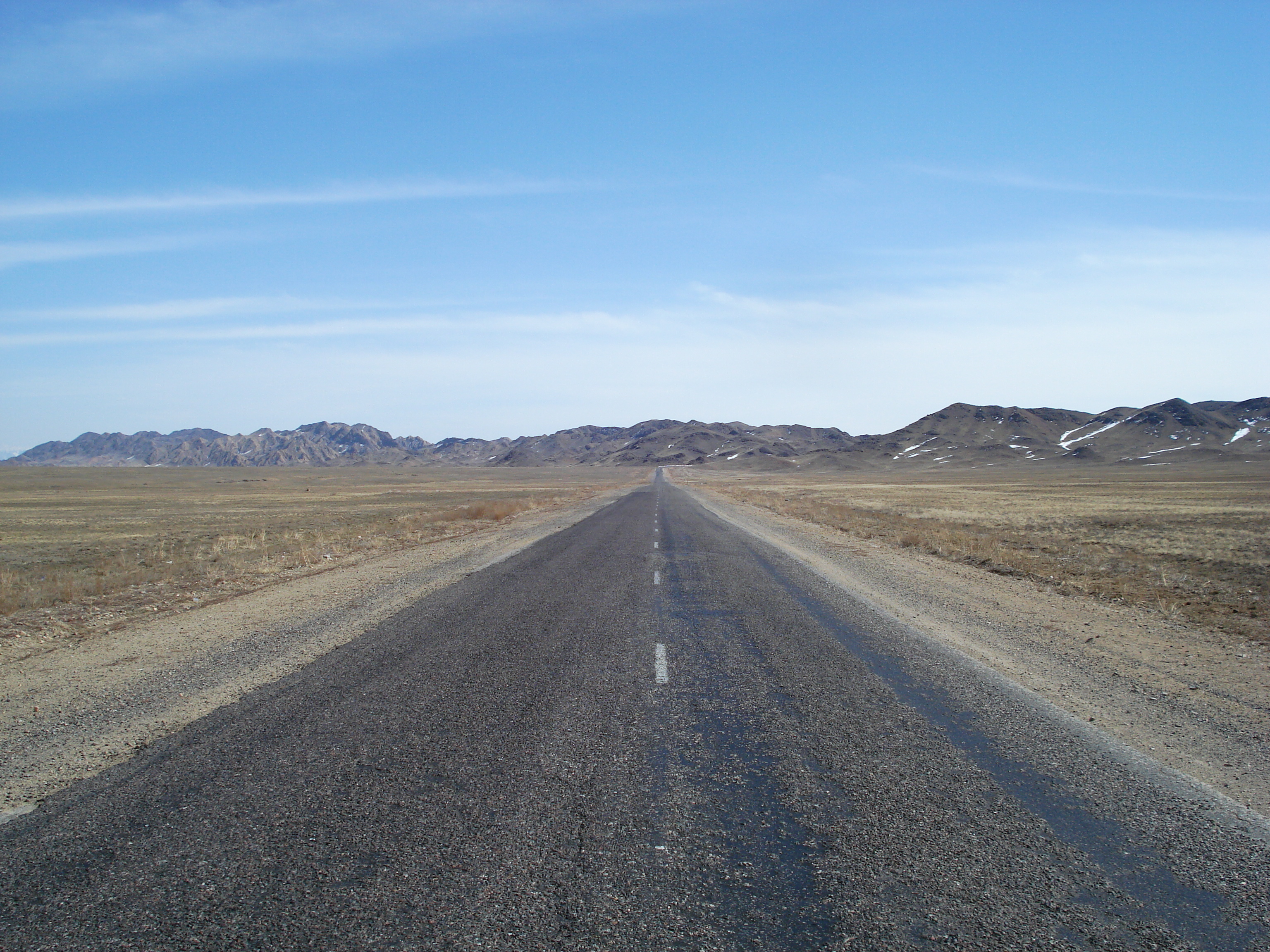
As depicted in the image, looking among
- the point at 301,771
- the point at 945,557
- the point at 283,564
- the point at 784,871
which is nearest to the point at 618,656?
the point at 301,771

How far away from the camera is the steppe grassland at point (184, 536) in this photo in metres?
14.1

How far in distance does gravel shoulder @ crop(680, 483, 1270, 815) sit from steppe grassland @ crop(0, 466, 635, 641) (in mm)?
13185

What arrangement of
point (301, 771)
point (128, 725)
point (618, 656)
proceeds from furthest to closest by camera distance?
point (618, 656), point (128, 725), point (301, 771)

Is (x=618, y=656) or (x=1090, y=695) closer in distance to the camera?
(x=1090, y=695)

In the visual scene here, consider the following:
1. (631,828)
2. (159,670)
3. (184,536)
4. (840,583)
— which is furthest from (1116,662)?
(184,536)

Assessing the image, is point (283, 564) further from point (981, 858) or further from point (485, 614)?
point (981, 858)

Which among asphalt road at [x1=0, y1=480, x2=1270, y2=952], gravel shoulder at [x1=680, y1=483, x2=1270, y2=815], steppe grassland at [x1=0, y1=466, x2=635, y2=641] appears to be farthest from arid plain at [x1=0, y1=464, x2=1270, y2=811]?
asphalt road at [x1=0, y1=480, x2=1270, y2=952]

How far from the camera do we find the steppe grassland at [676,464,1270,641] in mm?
15125

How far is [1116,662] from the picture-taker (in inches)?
368

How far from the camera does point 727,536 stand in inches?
989

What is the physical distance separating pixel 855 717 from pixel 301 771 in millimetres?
4696

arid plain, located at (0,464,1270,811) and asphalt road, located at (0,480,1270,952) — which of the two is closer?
asphalt road, located at (0,480,1270,952)

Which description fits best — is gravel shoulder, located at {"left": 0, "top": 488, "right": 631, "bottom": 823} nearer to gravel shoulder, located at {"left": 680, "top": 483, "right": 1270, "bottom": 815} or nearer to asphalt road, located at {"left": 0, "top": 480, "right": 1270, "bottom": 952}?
asphalt road, located at {"left": 0, "top": 480, "right": 1270, "bottom": 952}

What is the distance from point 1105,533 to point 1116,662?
23.1 meters
